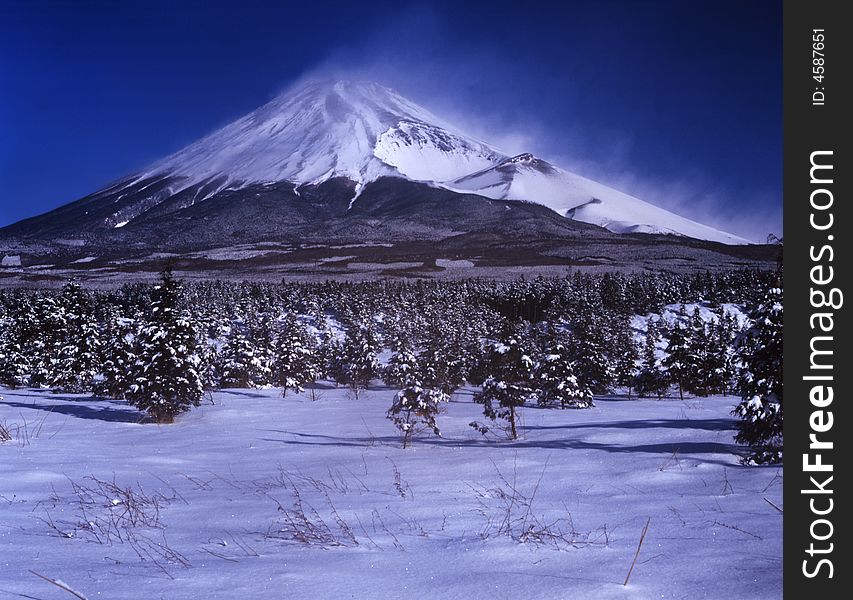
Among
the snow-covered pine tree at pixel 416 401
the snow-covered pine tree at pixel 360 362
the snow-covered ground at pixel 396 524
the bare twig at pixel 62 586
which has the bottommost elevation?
the snow-covered pine tree at pixel 360 362

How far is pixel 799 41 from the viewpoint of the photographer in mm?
3891

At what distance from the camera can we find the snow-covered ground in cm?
345

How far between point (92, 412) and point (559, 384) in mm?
25794

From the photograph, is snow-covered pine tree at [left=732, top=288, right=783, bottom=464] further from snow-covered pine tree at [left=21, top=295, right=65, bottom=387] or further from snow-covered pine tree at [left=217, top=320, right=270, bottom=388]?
snow-covered pine tree at [left=217, top=320, right=270, bottom=388]

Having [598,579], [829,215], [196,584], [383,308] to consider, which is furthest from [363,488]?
[383,308]

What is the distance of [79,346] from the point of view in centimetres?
3384

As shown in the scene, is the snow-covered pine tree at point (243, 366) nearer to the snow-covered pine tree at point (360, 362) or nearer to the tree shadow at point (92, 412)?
the snow-covered pine tree at point (360, 362)

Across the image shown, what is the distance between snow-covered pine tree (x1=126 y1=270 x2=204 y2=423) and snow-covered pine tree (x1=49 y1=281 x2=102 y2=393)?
13294 millimetres

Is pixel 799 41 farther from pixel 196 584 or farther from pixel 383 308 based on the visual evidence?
pixel 383 308

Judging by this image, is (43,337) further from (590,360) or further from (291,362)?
(590,360)

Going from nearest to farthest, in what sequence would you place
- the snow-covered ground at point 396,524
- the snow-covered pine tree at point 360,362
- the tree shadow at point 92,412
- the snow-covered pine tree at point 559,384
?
the snow-covered ground at point 396,524, the tree shadow at point 92,412, the snow-covered pine tree at point 559,384, the snow-covered pine tree at point 360,362

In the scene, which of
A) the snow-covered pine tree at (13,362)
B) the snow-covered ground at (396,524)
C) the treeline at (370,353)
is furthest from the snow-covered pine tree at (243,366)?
the snow-covered ground at (396,524)

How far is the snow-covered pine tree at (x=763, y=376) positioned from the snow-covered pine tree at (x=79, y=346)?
34.9 meters

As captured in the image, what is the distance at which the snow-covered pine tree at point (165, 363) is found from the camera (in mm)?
22172
